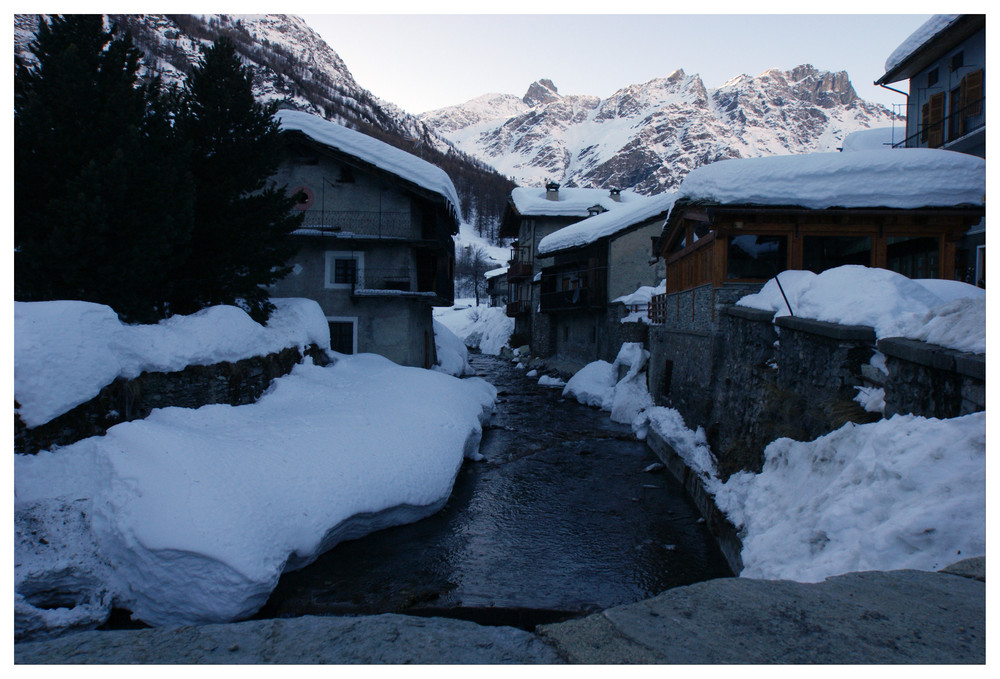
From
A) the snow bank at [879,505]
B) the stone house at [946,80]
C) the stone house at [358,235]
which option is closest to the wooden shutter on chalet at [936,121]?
the stone house at [946,80]

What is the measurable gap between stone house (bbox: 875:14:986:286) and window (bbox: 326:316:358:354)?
2186 centimetres

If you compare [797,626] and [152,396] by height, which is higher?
[152,396]

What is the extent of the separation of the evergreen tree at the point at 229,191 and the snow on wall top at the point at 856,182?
11119 millimetres

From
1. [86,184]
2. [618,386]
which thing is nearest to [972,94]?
[618,386]

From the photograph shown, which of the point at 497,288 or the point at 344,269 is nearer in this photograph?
the point at 344,269

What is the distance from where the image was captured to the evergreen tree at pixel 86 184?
9.41 metres

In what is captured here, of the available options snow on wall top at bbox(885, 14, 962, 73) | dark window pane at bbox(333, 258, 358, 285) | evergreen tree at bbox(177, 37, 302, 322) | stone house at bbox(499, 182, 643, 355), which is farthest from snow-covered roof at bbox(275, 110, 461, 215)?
snow on wall top at bbox(885, 14, 962, 73)

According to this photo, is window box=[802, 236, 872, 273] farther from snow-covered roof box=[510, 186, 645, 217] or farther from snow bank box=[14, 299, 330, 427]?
snow-covered roof box=[510, 186, 645, 217]

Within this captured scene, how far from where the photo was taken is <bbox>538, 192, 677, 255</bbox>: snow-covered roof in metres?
27.0

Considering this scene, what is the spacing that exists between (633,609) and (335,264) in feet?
63.6

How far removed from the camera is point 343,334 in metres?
20.7

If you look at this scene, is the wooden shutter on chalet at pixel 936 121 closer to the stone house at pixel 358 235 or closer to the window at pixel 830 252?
the window at pixel 830 252

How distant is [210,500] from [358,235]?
14524 millimetres

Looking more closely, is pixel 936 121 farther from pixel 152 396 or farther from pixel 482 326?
pixel 482 326
